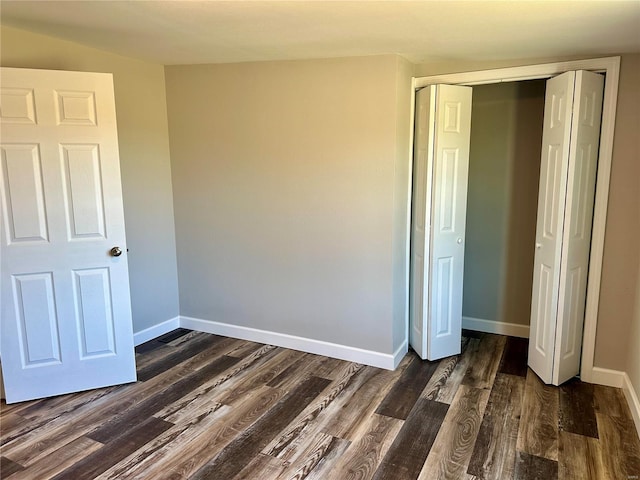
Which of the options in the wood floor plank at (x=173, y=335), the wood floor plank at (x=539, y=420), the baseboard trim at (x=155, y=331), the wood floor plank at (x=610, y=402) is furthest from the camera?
the wood floor plank at (x=173, y=335)

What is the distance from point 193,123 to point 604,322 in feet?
11.1

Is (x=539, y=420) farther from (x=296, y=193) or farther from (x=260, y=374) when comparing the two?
(x=296, y=193)

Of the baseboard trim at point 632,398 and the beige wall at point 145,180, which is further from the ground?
the beige wall at point 145,180

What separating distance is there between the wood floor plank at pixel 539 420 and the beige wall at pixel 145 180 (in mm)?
2930

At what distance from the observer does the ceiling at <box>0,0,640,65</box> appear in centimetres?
203

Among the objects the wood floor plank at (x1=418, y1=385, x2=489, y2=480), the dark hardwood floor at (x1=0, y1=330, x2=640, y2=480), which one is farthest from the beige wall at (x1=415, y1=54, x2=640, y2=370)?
the wood floor plank at (x1=418, y1=385, x2=489, y2=480)

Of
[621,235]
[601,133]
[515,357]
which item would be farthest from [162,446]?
[601,133]

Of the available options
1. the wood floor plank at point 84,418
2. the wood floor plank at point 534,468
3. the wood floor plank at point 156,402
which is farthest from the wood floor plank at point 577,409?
the wood floor plank at point 84,418

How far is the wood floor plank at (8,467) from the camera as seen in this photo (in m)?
2.18

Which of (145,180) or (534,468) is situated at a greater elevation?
(145,180)

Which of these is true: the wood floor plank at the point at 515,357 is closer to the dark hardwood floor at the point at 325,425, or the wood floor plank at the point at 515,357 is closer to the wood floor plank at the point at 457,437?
the dark hardwood floor at the point at 325,425

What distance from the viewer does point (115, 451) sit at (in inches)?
92.7

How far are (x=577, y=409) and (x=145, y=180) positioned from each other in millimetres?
3481

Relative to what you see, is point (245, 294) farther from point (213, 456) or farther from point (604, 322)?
point (604, 322)
